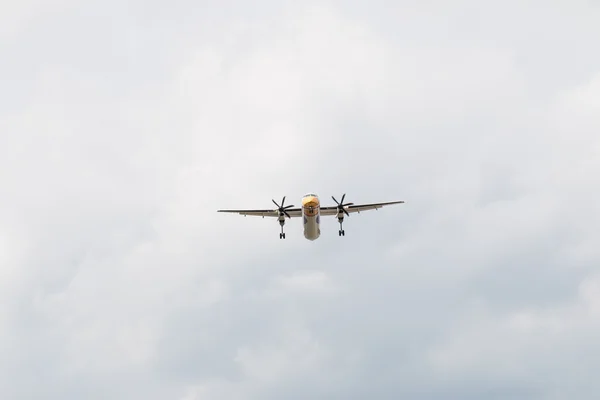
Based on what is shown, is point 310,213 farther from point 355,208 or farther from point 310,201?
point 355,208

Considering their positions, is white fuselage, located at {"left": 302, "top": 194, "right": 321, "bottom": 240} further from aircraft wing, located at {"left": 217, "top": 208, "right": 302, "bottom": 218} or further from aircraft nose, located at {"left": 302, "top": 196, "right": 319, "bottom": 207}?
aircraft wing, located at {"left": 217, "top": 208, "right": 302, "bottom": 218}

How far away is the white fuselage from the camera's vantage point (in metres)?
117

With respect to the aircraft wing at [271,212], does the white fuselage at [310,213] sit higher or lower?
lower

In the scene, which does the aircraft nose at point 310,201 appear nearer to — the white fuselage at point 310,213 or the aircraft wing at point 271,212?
the white fuselage at point 310,213

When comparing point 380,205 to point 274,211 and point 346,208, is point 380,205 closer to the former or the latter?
point 346,208

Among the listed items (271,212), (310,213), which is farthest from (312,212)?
(271,212)

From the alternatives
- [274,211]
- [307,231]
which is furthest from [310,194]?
[274,211]

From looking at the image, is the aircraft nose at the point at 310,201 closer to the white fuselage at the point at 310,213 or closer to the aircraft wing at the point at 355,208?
the white fuselage at the point at 310,213

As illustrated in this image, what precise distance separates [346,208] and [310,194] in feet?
39.9

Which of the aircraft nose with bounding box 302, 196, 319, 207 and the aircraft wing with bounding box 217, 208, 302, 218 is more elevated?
the aircraft wing with bounding box 217, 208, 302, 218

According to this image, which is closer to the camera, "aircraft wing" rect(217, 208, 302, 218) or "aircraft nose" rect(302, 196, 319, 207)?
"aircraft nose" rect(302, 196, 319, 207)

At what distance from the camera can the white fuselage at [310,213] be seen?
4601 inches

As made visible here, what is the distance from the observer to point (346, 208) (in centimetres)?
12925

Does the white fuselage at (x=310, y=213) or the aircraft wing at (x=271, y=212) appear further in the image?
the aircraft wing at (x=271, y=212)
